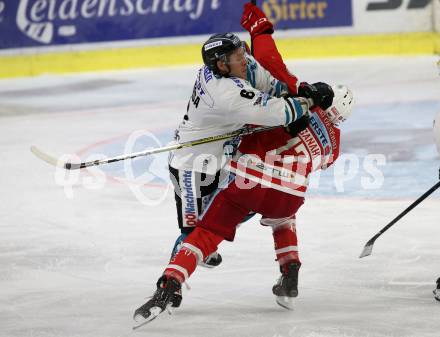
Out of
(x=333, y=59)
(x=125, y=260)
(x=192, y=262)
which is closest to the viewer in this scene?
(x=192, y=262)

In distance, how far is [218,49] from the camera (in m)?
3.60

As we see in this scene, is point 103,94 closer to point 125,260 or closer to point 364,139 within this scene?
point 364,139

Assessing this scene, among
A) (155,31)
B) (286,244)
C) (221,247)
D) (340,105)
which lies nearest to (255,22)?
(340,105)

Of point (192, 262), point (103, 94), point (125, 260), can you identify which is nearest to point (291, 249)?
point (192, 262)

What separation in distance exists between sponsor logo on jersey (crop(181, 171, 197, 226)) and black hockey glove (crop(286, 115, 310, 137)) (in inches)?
17.3

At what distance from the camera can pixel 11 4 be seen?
35.4 feet

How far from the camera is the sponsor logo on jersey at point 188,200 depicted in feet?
12.9

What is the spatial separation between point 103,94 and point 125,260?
5.51 metres

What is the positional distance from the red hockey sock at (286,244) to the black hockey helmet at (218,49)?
0.69m

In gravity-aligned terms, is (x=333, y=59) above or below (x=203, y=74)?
below

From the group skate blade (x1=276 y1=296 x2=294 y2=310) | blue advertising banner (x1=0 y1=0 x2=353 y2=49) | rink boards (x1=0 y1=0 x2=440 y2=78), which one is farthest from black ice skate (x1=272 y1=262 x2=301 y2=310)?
blue advertising banner (x1=0 y1=0 x2=353 y2=49)

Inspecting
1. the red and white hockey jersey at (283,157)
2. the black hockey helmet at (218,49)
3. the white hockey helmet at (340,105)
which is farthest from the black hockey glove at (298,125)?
the black hockey helmet at (218,49)

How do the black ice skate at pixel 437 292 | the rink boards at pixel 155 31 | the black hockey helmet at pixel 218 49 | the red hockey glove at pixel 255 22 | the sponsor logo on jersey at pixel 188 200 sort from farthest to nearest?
the rink boards at pixel 155 31 < the red hockey glove at pixel 255 22 < the sponsor logo on jersey at pixel 188 200 < the black ice skate at pixel 437 292 < the black hockey helmet at pixel 218 49

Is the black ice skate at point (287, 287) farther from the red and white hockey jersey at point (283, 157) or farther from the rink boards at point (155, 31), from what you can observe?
the rink boards at point (155, 31)
